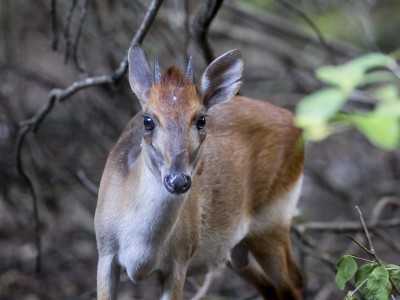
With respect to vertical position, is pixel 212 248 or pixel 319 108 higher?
pixel 319 108

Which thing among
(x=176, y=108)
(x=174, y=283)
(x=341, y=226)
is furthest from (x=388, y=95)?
(x=341, y=226)

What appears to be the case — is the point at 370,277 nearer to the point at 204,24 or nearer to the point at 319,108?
the point at 204,24

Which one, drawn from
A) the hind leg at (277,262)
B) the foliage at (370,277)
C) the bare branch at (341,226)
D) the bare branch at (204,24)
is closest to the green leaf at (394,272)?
the foliage at (370,277)

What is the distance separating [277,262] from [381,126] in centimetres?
481

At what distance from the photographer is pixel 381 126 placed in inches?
93.4

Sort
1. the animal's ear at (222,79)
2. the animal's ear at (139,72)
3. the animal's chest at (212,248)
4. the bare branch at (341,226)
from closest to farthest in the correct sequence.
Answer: the animal's ear at (139,72)
the animal's ear at (222,79)
the animal's chest at (212,248)
the bare branch at (341,226)

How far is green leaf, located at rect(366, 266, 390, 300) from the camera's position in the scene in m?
4.79

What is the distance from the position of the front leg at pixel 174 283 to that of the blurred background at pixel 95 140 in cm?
254

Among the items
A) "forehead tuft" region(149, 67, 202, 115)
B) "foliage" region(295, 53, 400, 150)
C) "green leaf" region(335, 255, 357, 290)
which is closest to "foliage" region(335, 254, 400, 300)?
"green leaf" region(335, 255, 357, 290)

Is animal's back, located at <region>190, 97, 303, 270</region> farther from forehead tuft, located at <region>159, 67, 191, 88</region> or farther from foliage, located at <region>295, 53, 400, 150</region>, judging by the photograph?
foliage, located at <region>295, 53, 400, 150</region>

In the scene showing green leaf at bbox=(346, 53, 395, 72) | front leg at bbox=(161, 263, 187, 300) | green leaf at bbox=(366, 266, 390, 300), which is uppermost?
green leaf at bbox=(346, 53, 395, 72)

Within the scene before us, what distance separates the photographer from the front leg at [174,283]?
5453 mm

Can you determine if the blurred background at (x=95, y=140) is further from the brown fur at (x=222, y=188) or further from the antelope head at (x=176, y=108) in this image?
the antelope head at (x=176, y=108)

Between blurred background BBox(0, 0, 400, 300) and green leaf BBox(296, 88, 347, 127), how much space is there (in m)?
5.17
